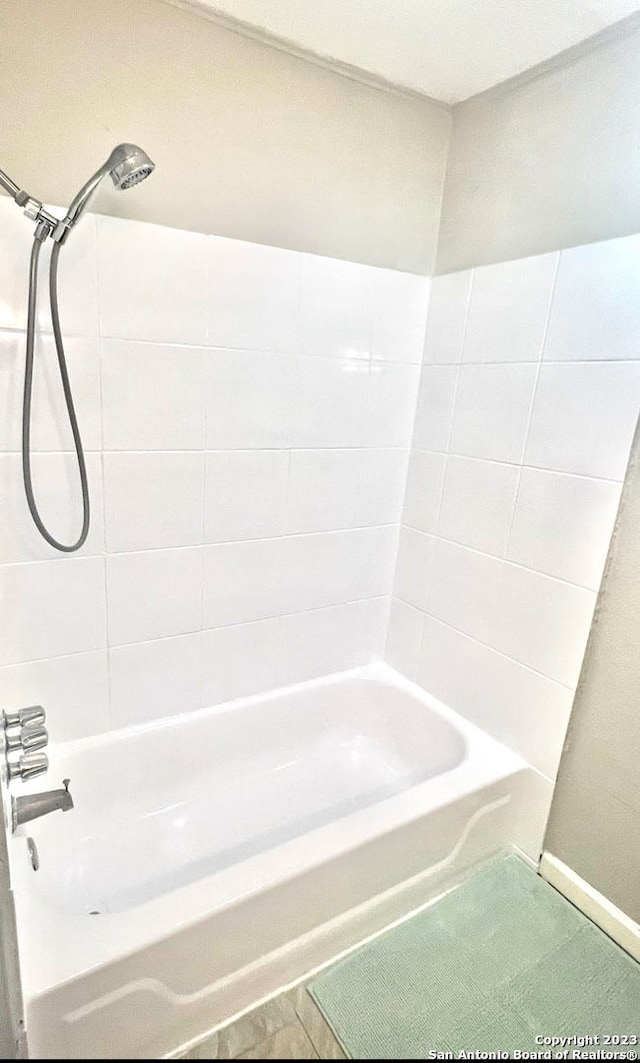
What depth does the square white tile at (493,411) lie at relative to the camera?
1.49 m

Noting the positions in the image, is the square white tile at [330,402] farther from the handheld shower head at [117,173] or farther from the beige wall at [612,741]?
the beige wall at [612,741]

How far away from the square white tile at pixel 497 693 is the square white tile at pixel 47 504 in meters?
1.11

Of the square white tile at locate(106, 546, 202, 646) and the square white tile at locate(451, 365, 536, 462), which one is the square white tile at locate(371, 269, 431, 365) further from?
the square white tile at locate(106, 546, 202, 646)

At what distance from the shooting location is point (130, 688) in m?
1.56

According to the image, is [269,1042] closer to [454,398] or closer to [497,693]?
[497,693]

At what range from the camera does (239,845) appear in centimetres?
152

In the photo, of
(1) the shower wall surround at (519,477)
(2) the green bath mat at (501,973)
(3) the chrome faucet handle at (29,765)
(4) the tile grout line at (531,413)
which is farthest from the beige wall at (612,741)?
(3) the chrome faucet handle at (29,765)

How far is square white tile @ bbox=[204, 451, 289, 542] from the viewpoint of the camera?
1.54 m

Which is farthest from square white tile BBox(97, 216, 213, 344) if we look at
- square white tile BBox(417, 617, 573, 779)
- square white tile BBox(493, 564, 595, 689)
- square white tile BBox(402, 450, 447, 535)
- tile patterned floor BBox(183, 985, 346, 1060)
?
tile patterned floor BBox(183, 985, 346, 1060)

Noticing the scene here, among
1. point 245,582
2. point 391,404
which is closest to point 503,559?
point 391,404

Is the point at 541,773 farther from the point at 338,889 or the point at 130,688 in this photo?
the point at 130,688

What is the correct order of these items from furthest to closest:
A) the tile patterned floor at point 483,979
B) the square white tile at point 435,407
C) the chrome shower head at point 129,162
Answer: the square white tile at point 435,407 < the chrome shower head at point 129,162 < the tile patterned floor at point 483,979

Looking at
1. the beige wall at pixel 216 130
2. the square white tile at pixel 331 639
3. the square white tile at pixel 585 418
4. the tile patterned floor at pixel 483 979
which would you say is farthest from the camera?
the square white tile at pixel 331 639

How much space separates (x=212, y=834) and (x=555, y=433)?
1.41 metres
